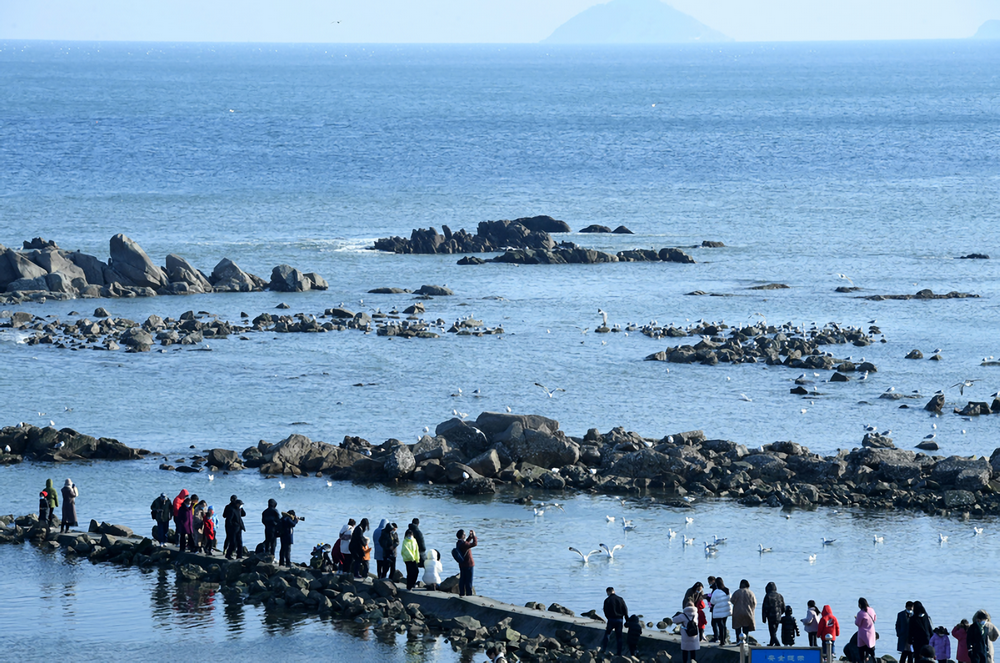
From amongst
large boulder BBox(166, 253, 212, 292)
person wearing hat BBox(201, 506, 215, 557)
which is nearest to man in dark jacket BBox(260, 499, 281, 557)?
person wearing hat BBox(201, 506, 215, 557)

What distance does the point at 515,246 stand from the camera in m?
89.7

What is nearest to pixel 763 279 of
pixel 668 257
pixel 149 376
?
pixel 668 257

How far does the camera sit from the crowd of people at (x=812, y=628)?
23.3 meters

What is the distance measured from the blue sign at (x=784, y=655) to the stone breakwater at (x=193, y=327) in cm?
4316

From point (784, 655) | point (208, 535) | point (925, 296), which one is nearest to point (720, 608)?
point (784, 655)

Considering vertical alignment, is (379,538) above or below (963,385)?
above

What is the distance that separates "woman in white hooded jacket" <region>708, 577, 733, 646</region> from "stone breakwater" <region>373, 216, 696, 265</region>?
60.2m

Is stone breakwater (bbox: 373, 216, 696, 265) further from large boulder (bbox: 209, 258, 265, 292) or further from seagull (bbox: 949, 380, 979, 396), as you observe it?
seagull (bbox: 949, 380, 979, 396)

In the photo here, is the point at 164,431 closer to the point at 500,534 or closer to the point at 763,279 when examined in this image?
the point at 500,534

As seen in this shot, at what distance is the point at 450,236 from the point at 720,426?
150 feet

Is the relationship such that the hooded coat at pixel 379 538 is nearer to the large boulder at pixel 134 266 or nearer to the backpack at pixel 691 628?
the backpack at pixel 691 628

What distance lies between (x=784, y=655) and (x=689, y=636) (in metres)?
3.55

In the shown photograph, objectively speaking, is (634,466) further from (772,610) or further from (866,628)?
(866,628)

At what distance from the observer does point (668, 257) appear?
86188 mm
